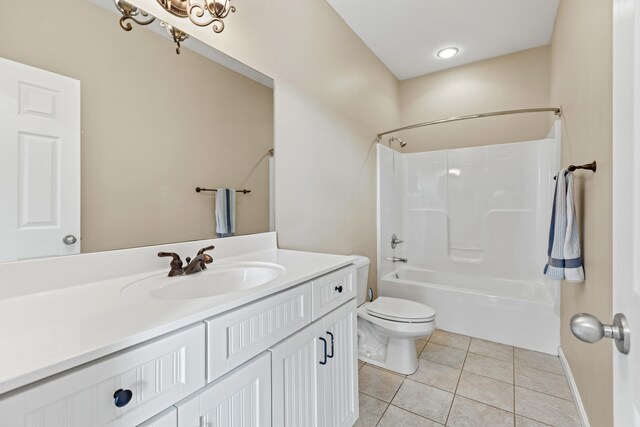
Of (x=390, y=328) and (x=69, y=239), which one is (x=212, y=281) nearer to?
(x=69, y=239)

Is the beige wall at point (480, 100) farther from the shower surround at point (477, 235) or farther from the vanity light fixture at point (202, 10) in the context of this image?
the vanity light fixture at point (202, 10)

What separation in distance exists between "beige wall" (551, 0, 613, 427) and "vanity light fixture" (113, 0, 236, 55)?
62.7 inches

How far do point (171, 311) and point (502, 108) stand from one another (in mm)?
3418

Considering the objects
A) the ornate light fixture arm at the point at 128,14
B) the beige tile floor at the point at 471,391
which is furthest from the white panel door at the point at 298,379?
the ornate light fixture arm at the point at 128,14

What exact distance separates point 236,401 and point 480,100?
3.40 meters

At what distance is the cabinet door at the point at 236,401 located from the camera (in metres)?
0.70

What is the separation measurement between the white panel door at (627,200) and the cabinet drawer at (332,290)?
82 centimetres

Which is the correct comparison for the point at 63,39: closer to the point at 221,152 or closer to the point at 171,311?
the point at 221,152

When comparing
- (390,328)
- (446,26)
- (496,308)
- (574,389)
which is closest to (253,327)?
(390,328)

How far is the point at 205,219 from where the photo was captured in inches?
52.3

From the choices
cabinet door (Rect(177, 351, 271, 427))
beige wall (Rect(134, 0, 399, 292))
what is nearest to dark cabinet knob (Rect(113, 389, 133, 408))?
cabinet door (Rect(177, 351, 271, 427))

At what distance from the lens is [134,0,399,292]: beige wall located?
1.60m

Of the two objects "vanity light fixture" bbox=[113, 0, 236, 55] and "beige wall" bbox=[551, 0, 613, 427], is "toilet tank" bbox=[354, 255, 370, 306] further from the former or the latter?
"vanity light fixture" bbox=[113, 0, 236, 55]

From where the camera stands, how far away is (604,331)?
493mm
